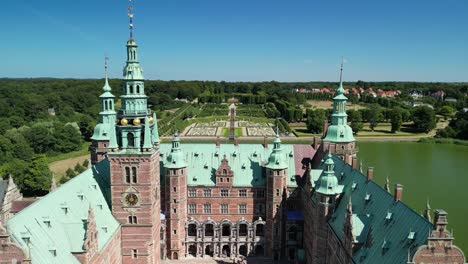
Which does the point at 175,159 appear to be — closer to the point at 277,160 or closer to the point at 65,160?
the point at 277,160

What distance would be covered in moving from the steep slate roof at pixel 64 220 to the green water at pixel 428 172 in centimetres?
4606

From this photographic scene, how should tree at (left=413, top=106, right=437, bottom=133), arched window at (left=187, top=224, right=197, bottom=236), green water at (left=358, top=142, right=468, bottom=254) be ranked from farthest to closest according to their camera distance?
tree at (left=413, top=106, right=437, bottom=133)
green water at (left=358, top=142, right=468, bottom=254)
arched window at (left=187, top=224, right=197, bottom=236)

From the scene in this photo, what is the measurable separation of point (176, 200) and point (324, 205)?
20.3 metres

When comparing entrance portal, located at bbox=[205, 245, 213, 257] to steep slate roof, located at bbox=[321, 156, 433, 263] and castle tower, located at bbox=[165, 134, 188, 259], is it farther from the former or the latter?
steep slate roof, located at bbox=[321, 156, 433, 263]

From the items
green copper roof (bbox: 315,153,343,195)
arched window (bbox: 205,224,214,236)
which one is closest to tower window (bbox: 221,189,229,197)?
arched window (bbox: 205,224,214,236)

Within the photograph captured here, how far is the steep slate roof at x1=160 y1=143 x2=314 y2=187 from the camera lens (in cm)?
5584

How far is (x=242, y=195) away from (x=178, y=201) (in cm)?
974

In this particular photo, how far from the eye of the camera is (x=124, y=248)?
42.2m

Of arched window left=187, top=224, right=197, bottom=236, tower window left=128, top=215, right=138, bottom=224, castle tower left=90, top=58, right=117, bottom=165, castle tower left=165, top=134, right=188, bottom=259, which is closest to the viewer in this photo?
tower window left=128, top=215, right=138, bottom=224

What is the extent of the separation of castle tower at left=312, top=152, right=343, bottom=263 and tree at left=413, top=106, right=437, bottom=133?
4864 inches

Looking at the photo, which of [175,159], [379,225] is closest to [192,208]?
[175,159]

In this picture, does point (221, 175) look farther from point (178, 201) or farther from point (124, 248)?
point (124, 248)

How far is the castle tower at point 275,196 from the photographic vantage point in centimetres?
5259

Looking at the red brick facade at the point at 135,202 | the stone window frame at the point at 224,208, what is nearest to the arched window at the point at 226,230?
the stone window frame at the point at 224,208
